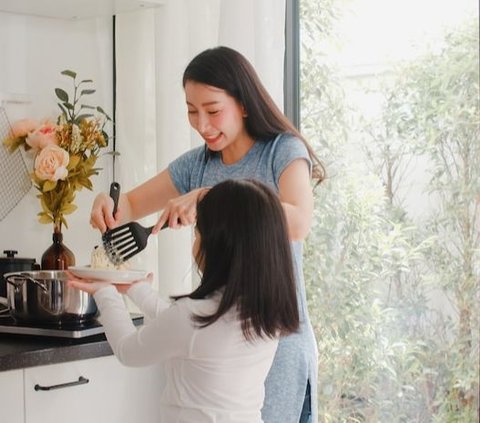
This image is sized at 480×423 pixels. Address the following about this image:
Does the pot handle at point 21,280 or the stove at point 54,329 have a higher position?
the pot handle at point 21,280

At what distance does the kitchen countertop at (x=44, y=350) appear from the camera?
1985 millimetres

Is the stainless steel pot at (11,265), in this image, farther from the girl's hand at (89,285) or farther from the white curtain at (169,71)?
the girl's hand at (89,285)

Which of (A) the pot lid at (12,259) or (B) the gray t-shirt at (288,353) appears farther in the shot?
(A) the pot lid at (12,259)

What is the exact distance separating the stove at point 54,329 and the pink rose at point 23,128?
55 cm

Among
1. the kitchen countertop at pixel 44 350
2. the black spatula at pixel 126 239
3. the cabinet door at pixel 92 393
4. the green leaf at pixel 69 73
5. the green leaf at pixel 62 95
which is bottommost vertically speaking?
the cabinet door at pixel 92 393

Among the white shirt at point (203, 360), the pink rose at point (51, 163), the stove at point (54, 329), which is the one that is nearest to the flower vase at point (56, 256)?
the pink rose at point (51, 163)

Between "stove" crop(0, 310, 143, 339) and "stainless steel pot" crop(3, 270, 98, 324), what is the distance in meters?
0.01

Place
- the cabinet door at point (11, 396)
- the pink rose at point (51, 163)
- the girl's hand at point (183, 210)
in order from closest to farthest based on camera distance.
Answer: the girl's hand at point (183, 210) < the cabinet door at point (11, 396) < the pink rose at point (51, 163)

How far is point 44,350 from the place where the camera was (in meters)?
2.04

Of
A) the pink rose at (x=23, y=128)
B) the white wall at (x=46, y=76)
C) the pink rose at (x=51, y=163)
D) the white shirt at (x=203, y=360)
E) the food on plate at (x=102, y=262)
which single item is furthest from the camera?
the white wall at (x=46, y=76)

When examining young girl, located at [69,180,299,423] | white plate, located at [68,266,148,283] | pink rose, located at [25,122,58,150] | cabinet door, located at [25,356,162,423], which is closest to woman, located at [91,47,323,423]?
white plate, located at [68,266,148,283]

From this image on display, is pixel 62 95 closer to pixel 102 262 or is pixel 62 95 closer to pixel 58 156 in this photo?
pixel 58 156

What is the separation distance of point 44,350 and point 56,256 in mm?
483

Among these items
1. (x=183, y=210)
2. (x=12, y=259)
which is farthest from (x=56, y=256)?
(x=183, y=210)
